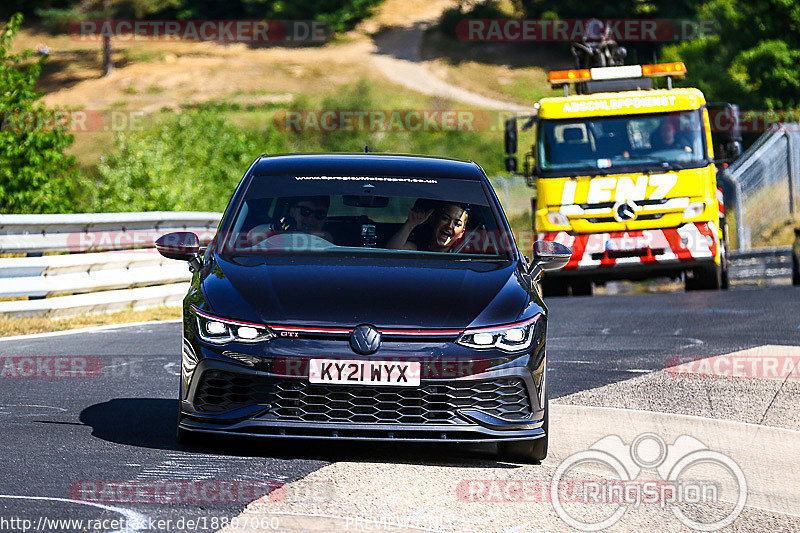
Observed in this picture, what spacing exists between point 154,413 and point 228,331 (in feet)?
6.13

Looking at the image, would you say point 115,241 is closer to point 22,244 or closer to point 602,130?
point 22,244

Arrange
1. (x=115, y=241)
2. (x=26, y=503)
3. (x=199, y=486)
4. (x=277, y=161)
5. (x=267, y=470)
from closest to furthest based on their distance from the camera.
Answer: (x=26, y=503) < (x=199, y=486) < (x=267, y=470) < (x=277, y=161) < (x=115, y=241)

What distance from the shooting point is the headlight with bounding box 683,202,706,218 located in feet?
54.7

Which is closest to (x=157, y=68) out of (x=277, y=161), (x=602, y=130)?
(x=602, y=130)

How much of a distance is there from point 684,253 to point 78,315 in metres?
8.03

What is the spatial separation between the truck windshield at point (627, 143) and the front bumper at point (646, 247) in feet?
2.89

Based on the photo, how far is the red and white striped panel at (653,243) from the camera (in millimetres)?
16781

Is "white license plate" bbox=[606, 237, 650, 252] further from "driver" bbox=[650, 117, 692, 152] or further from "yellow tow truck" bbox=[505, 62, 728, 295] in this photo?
"driver" bbox=[650, 117, 692, 152]

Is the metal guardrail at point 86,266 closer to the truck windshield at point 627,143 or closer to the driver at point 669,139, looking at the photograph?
the truck windshield at point 627,143

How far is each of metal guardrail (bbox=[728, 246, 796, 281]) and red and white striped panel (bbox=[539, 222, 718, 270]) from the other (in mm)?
4547

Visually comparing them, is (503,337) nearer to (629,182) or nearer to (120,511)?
(120,511)

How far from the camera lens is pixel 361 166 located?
749cm

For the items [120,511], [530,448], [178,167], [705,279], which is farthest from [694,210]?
[178,167]

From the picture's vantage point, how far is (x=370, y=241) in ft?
23.0
